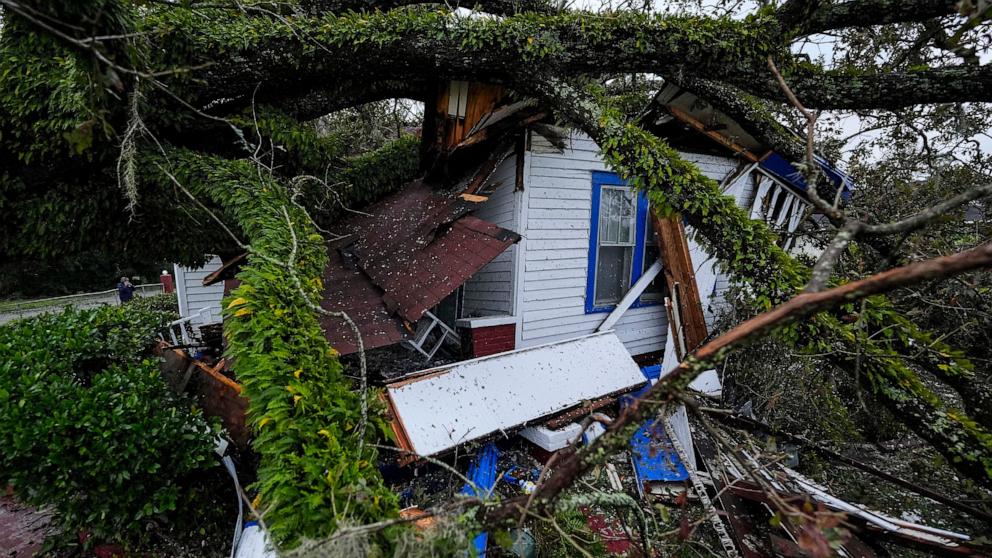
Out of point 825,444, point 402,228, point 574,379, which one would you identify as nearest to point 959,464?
point 825,444

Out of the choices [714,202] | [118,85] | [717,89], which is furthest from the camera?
[717,89]

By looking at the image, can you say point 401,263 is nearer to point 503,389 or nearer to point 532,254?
point 532,254

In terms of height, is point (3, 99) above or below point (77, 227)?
above

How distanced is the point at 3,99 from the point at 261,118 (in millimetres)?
2365

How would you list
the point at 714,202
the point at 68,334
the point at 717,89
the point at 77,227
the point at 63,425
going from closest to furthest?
the point at 63,425 < the point at 714,202 < the point at 68,334 < the point at 77,227 < the point at 717,89

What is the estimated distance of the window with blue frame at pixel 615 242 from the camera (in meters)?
6.37

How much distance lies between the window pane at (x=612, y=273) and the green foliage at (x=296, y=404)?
4.38 m

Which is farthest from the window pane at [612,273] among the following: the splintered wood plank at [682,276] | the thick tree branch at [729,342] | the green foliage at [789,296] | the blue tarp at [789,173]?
the thick tree branch at [729,342]

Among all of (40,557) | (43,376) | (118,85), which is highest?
(118,85)

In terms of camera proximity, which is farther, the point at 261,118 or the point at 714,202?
the point at 261,118

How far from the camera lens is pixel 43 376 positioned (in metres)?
3.36

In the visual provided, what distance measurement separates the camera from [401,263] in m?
5.09

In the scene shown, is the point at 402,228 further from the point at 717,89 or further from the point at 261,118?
the point at 717,89

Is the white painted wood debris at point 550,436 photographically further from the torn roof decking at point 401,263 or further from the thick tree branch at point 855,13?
the thick tree branch at point 855,13
